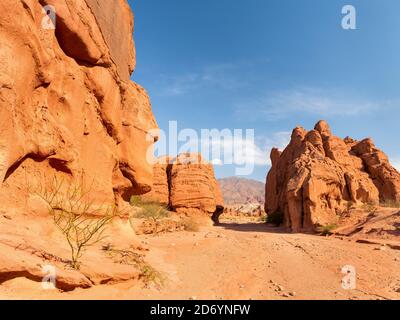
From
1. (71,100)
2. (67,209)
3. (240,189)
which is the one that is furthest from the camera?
(240,189)

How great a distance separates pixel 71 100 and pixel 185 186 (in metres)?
16.6

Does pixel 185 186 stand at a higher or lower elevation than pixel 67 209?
higher

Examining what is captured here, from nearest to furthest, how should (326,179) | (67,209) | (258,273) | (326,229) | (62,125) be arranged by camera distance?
(67,209) → (62,125) → (258,273) → (326,229) → (326,179)

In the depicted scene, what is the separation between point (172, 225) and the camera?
14.7 m

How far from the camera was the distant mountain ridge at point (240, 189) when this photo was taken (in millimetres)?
108062

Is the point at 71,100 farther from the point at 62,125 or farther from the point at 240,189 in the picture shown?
the point at 240,189

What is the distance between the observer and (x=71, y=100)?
5.43 meters

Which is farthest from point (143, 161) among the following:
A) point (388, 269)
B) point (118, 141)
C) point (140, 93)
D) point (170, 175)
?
point (170, 175)

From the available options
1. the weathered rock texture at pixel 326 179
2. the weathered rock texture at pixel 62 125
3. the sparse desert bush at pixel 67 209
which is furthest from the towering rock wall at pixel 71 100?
the weathered rock texture at pixel 326 179

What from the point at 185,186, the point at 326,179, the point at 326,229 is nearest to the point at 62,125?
the point at 326,229

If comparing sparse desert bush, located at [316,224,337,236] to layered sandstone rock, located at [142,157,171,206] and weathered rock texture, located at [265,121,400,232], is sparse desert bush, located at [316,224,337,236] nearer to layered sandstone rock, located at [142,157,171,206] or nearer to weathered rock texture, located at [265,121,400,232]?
weathered rock texture, located at [265,121,400,232]

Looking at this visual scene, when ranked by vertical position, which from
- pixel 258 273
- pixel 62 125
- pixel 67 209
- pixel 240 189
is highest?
pixel 240 189

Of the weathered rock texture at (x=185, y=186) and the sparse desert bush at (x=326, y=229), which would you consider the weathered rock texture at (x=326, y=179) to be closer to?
the sparse desert bush at (x=326, y=229)

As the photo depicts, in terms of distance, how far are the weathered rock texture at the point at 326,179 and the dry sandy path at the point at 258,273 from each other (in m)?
8.72
